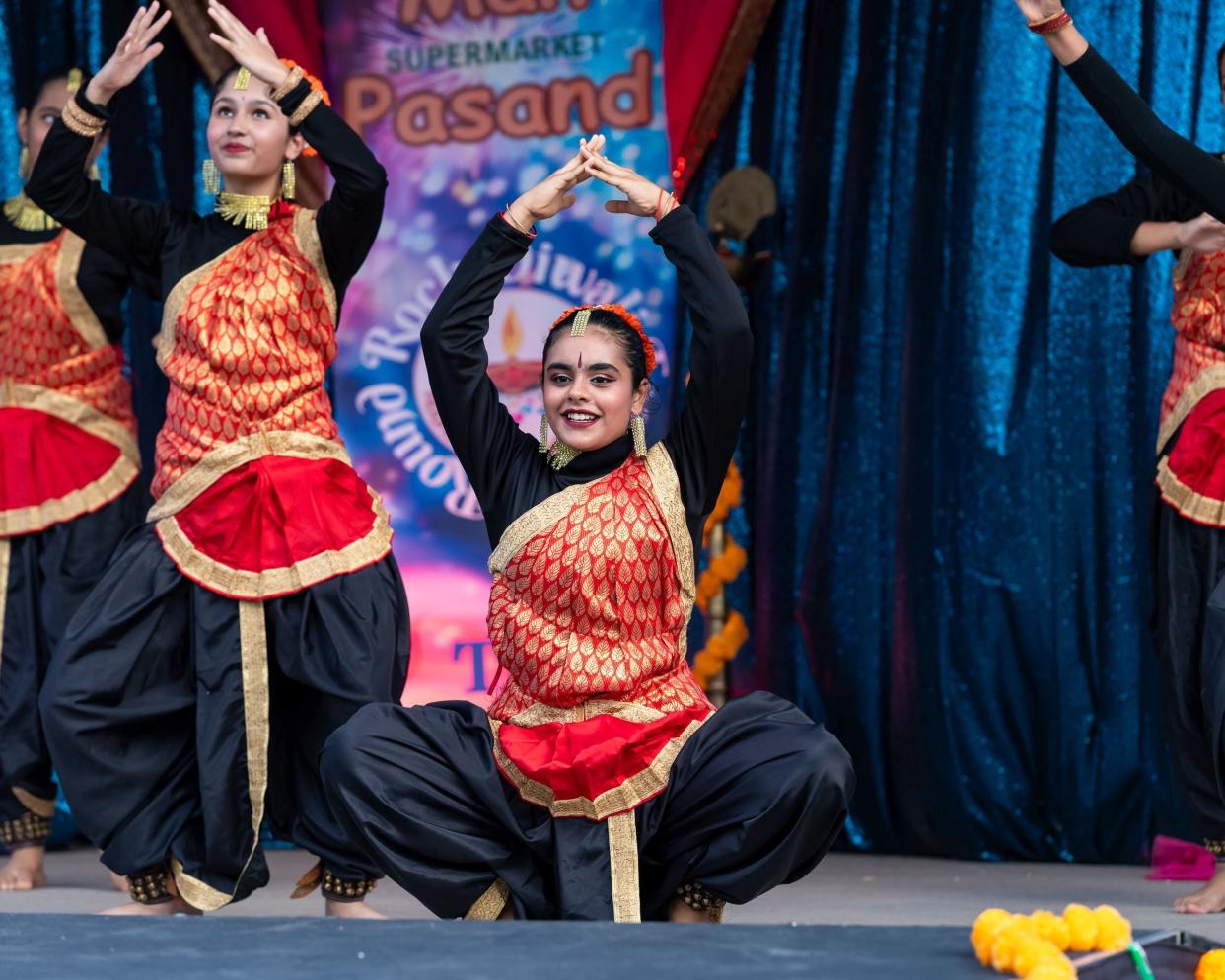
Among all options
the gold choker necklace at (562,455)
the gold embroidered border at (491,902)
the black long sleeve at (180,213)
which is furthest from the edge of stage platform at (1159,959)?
the black long sleeve at (180,213)

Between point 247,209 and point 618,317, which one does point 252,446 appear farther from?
point 618,317

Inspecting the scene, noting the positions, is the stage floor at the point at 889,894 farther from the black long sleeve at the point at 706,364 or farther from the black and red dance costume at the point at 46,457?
the black long sleeve at the point at 706,364

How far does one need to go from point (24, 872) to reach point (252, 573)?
1.13 metres

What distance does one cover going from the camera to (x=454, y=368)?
2.93 metres

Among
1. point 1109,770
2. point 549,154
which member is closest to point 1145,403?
point 1109,770

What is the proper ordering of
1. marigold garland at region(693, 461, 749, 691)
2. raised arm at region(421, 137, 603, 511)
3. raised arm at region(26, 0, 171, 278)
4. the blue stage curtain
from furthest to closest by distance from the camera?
marigold garland at region(693, 461, 749, 691) → the blue stage curtain → raised arm at region(26, 0, 171, 278) → raised arm at region(421, 137, 603, 511)

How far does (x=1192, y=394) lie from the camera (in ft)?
11.7

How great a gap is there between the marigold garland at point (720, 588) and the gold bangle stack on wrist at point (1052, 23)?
189cm

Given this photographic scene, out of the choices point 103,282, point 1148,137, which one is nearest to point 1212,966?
point 1148,137

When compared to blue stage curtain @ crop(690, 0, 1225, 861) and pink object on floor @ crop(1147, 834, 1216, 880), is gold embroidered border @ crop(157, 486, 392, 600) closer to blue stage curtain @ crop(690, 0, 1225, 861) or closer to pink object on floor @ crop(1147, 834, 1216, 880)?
blue stage curtain @ crop(690, 0, 1225, 861)

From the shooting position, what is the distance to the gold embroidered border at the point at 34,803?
13.4 feet

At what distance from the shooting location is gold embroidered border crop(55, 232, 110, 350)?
13.2ft

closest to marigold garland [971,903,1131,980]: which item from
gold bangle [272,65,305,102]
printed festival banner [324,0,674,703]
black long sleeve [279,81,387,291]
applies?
black long sleeve [279,81,387,291]

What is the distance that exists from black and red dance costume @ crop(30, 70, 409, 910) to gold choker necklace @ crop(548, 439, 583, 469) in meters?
0.64
